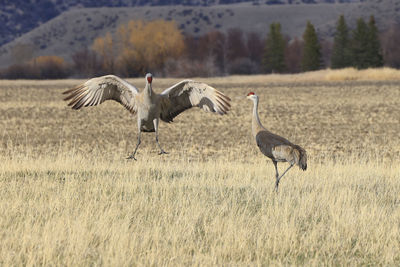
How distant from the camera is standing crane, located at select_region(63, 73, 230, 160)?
10711 millimetres

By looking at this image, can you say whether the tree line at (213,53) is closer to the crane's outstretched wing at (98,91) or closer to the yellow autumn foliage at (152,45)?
the yellow autumn foliage at (152,45)

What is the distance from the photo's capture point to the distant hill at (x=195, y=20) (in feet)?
450

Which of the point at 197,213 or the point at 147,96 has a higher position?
the point at 147,96

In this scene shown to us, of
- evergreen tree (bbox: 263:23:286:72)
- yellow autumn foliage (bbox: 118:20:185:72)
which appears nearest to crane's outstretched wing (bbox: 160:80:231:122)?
evergreen tree (bbox: 263:23:286:72)

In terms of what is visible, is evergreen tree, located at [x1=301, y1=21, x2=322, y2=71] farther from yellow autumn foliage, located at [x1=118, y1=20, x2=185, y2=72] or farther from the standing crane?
the standing crane

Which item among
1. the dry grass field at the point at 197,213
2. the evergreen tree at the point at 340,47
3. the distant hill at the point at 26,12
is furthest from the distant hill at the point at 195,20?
the dry grass field at the point at 197,213

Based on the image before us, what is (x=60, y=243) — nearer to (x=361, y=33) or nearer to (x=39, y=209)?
(x=39, y=209)

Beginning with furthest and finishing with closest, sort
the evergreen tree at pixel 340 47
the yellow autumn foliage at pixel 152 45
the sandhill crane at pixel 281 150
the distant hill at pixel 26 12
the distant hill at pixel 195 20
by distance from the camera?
the distant hill at pixel 26 12, the distant hill at pixel 195 20, the yellow autumn foliage at pixel 152 45, the evergreen tree at pixel 340 47, the sandhill crane at pixel 281 150

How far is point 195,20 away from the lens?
14938cm

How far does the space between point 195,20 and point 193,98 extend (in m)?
141

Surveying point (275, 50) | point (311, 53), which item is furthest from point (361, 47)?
point (275, 50)

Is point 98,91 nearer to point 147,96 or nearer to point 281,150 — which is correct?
point 147,96

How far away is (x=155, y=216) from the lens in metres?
7.35

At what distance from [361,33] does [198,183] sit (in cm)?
7166
